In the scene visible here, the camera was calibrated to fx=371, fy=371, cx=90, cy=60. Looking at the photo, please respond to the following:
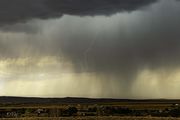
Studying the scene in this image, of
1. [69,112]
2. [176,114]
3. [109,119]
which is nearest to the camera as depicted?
[109,119]

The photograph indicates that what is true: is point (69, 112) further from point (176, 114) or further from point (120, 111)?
point (176, 114)

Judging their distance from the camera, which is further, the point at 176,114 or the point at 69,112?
the point at 69,112

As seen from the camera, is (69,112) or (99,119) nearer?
(99,119)

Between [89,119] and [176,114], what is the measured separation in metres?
33.5

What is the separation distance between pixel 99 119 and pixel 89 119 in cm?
221

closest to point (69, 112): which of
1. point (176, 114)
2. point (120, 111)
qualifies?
point (120, 111)

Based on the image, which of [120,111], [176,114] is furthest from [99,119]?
[120,111]

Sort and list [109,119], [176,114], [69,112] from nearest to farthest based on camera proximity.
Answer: [109,119] < [176,114] < [69,112]

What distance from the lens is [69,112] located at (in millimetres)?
116250

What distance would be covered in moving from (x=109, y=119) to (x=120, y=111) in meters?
42.1

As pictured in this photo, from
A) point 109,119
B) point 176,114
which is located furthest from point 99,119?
point 176,114

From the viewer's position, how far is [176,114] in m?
104

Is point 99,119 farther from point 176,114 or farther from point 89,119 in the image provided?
point 176,114

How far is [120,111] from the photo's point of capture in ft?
403
